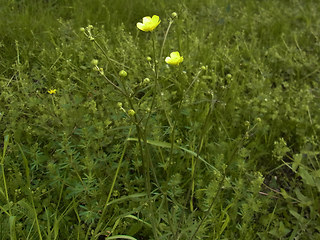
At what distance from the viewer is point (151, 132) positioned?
201 centimetres

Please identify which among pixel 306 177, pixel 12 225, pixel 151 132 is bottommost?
pixel 306 177

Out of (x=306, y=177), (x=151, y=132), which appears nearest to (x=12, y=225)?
(x=151, y=132)

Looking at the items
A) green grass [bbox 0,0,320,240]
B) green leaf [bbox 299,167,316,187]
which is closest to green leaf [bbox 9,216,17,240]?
green grass [bbox 0,0,320,240]

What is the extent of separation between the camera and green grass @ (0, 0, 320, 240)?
1647 mm

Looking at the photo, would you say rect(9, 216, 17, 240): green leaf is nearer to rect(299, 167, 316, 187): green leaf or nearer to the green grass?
the green grass

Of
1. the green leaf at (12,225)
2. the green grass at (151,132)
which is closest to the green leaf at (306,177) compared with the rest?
the green grass at (151,132)

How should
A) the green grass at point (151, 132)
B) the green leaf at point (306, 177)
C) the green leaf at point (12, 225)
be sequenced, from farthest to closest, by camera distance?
the green leaf at point (306, 177) → the green grass at point (151, 132) → the green leaf at point (12, 225)

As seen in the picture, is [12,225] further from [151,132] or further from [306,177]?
[306,177]

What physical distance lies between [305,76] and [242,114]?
80 centimetres

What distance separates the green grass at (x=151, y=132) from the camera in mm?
1647

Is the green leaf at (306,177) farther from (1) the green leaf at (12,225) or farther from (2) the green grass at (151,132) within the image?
(1) the green leaf at (12,225)

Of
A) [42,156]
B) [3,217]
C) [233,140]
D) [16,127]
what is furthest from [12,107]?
[233,140]

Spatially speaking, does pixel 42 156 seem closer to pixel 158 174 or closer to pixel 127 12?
pixel 158 174

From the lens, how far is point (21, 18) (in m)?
2.70
